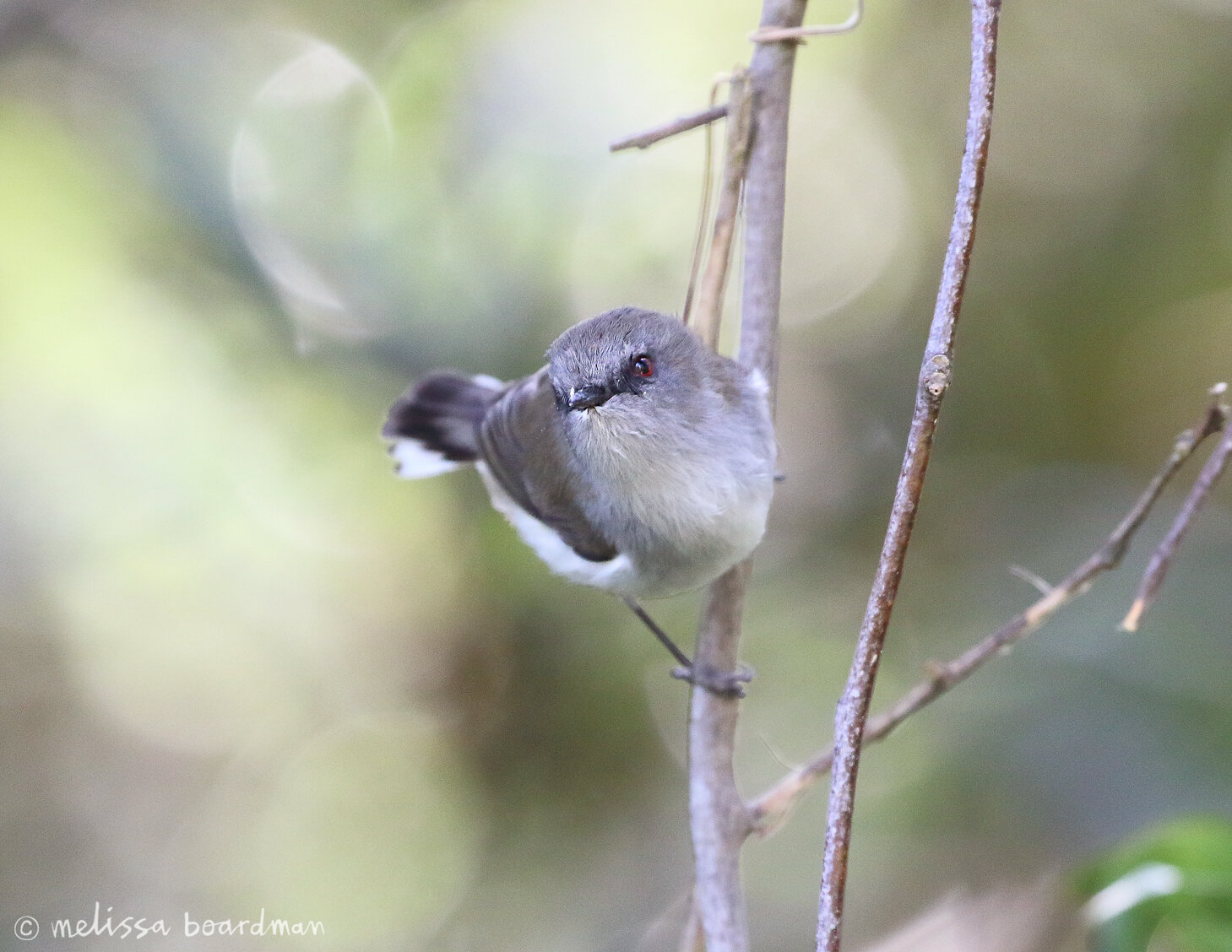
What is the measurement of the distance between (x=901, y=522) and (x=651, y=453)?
0.96 metres

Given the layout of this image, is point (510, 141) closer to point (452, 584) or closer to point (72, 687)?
point (452, 584)

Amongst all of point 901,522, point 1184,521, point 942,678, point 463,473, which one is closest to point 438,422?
point 463,473

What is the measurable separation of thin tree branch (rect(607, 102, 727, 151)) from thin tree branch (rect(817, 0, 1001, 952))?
2.68 feet

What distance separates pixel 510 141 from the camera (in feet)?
10.3

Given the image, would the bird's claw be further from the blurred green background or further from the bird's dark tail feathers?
the blurred green background

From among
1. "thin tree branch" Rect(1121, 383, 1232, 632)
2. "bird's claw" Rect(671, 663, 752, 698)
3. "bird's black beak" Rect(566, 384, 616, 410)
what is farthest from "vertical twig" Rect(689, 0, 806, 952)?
"thin tree branch" Rect(1121, 383, 1232, 632)

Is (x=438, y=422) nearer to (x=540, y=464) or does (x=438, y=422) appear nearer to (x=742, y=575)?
(x=540, y=464)

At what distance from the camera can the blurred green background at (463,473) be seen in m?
3.06

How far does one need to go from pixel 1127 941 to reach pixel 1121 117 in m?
2.87

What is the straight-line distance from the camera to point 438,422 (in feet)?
8.71

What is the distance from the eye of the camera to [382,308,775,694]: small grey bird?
73.5 inches

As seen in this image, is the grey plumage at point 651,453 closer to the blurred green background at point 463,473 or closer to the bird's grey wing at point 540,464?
the bird's grey wing at point 540,464

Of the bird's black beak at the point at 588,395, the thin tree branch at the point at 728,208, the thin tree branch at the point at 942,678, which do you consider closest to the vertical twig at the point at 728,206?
the thin tree branch at the point at 728,208

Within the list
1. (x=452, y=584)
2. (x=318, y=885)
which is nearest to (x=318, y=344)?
(x=452, y=584)
